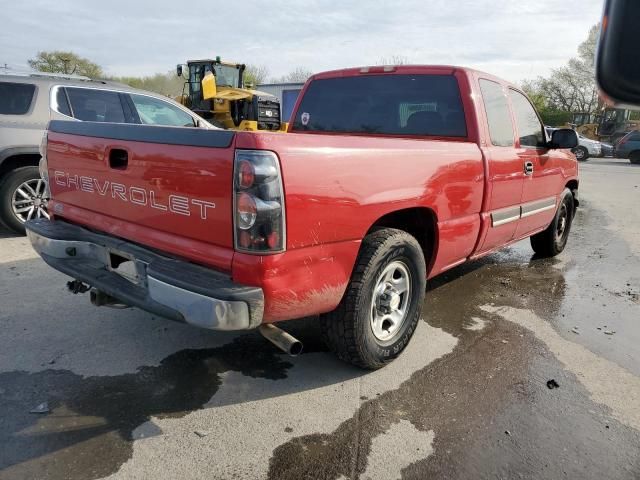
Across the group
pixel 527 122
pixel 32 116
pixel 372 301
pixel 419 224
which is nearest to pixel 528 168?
pixel 527 122

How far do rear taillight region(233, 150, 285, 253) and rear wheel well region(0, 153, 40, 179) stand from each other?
478cm

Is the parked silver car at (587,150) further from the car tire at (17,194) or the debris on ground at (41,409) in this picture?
the debris on ground at (41,409)

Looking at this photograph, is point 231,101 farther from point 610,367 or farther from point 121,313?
point 610,367

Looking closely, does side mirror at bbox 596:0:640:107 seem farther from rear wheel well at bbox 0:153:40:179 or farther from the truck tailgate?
rear wheel well at bbox 0:153:40:179

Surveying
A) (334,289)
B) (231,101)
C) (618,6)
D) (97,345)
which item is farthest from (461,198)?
(231,101)

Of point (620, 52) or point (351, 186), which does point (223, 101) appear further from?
point (620, 52)

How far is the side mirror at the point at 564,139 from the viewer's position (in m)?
4.84

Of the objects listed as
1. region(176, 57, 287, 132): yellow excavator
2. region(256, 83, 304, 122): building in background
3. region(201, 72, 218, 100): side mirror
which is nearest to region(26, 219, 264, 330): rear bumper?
region(176, 57, 287, 132): yellow excavator

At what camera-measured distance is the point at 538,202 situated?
4926 mm

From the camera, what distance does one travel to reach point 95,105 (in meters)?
6.36

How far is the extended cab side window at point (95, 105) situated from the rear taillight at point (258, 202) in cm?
487

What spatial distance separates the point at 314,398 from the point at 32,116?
5.09 meters

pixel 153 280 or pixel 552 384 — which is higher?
pixel 153 280

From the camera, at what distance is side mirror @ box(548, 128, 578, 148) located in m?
4.84
